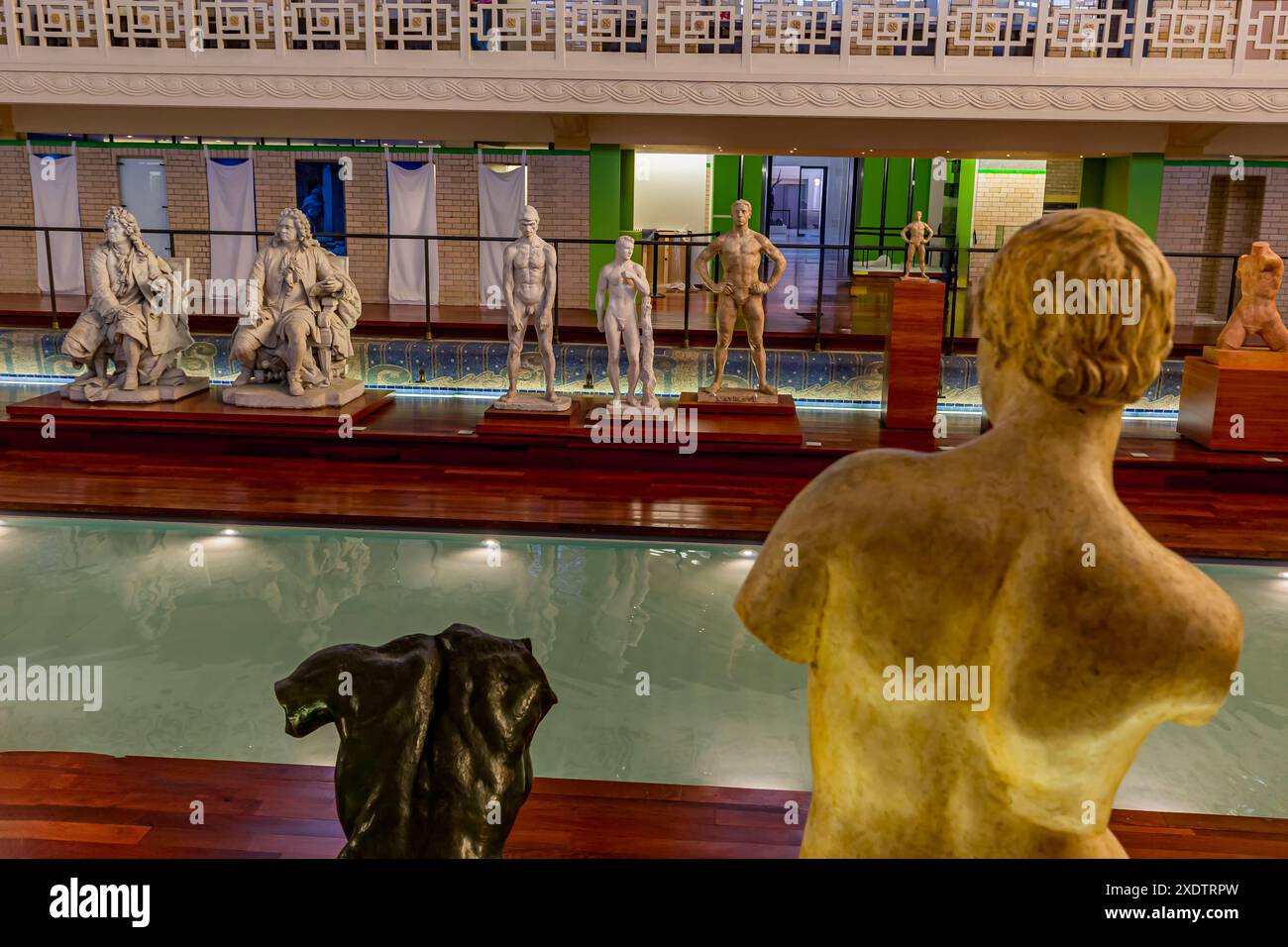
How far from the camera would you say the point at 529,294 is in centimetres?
868

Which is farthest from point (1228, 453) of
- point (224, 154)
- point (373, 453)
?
point (224, 154)

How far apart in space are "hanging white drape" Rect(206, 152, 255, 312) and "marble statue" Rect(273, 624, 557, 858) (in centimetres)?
1326

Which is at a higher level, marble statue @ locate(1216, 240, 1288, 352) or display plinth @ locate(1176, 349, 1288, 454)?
marble statue @ locate(1216, 240, 1288, 352)

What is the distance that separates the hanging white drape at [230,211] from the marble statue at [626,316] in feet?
23.5

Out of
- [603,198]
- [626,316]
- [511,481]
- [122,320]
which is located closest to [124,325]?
[122,320]

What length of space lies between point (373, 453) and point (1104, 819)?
769 cm

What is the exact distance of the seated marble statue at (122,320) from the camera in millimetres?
9023

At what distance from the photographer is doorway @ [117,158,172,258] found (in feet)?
48.5

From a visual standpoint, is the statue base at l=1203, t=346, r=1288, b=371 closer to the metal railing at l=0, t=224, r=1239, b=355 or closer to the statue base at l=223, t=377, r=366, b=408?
the metal railing at l=0, t=224, r=1239, b=355

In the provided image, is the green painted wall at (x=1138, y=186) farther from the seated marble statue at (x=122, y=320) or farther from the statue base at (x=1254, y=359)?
the seated marble statue at (x=122, y=320)

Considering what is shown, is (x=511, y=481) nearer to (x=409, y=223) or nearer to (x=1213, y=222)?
(x=409, y=223)

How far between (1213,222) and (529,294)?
1066 cm

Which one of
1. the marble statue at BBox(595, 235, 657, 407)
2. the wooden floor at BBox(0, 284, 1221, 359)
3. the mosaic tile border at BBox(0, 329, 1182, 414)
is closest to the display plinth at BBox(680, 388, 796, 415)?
the marble statue at BBox(595, 235, 657, 407)

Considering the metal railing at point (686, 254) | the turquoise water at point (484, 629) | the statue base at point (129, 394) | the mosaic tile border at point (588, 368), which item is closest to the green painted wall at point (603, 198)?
the metal railing at point (686, 254)
